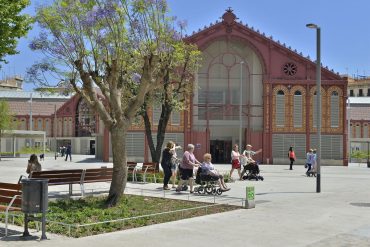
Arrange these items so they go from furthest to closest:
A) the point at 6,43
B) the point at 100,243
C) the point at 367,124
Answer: the point at 367,124, the point at 6,43, the point at 100,243

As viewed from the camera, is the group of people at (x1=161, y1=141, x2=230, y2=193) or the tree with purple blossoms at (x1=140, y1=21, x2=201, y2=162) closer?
the group of people at (x1=161, y1=141, x2=230, y2=193)

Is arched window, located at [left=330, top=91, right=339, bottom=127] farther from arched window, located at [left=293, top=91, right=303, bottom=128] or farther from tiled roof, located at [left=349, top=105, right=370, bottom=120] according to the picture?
tiled roof, located at [left=349, top=105, right=370, bottom=120]

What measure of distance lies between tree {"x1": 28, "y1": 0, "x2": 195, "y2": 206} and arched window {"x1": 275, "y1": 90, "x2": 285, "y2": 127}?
33.4 meters

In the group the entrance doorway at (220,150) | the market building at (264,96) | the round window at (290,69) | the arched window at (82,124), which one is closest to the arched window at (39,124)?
the arched window at (82,124)

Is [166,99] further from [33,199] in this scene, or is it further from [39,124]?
[39,124]

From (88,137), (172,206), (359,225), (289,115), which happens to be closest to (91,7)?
(172,206)

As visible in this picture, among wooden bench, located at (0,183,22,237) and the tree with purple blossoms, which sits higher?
the tree with purple blossoms

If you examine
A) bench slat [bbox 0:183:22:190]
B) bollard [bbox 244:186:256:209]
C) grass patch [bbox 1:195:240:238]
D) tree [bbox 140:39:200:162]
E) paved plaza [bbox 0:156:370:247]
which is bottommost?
paved plaza [bbox 0:156:370:247]

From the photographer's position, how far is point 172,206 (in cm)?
1451

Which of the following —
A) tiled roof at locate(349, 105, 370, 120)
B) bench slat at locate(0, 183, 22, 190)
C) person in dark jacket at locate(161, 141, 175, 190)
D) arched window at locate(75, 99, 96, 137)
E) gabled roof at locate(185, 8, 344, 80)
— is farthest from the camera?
arched window at locate(75, 99, 96, 137)

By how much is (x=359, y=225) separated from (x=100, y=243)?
19.3 feet

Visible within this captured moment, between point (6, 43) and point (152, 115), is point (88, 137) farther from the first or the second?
point (6, 43)

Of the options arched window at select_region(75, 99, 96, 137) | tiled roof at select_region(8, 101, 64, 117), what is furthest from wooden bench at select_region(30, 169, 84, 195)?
tiled roof at select_region(8, 101, 64, 117)

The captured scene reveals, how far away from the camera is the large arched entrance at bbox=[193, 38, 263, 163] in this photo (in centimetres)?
5016
